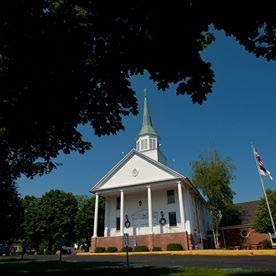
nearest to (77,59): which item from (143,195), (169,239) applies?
(169,239)

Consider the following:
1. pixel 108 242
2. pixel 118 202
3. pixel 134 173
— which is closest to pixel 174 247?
pixel 108 242

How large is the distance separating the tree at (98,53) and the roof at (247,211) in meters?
39.2

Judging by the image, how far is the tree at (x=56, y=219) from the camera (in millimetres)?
51938

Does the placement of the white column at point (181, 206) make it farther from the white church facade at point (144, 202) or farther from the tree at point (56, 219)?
the tree at point (56, 219)

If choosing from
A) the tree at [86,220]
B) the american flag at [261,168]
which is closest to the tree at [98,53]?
the american flag at [261,168]

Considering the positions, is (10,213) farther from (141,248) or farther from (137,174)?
(137,174)

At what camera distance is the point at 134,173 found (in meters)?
37.7

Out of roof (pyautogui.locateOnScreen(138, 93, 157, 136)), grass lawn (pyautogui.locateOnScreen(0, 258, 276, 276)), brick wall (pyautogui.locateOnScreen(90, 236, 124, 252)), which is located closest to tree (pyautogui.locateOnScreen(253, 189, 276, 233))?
brick wall (pyautogui.locateOnScreen(90, 236, 124, 252))

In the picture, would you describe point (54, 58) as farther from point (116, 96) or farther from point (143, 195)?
point (143, 195)

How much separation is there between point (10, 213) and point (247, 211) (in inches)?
1401

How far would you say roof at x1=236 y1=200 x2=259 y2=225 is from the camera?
4230 centimetres

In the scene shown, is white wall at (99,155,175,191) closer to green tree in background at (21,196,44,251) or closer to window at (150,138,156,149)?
window at (150,138,156,149)

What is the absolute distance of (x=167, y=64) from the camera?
5.55 metres

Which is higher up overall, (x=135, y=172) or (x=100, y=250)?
(x=135, y=172)
